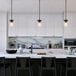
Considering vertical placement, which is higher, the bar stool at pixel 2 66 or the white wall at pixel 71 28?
the white wall at pixel 71 28

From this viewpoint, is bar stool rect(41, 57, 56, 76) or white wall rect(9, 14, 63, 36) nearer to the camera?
bar stool rect(41, 57, 56, 76)

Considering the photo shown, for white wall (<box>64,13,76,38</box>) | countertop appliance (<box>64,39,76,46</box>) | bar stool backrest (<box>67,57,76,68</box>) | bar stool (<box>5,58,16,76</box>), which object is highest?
white wall (<box>64,13,76,38</box>)

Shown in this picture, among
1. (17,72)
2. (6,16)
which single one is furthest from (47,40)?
(17,72)

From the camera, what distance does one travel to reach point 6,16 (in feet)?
22.6

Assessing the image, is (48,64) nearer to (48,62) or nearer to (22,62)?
(48,62)

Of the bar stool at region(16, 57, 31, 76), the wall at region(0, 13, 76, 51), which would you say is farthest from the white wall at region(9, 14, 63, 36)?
the bar stool at region(16, 57, 31, 76)

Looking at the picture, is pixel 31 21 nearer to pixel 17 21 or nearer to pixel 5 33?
pixel 17 21

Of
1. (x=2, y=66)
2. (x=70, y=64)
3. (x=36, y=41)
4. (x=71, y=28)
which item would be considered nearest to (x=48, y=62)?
(x=70, y=64)

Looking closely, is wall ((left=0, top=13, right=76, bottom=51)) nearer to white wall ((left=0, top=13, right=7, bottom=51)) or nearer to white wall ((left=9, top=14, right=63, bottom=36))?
white wall ((left=9, top=14, right=63, bottom=36))

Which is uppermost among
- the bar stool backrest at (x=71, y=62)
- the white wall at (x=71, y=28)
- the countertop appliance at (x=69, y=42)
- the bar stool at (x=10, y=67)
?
the white wall at (x=71, y=28)

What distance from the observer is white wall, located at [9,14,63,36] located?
6.98m

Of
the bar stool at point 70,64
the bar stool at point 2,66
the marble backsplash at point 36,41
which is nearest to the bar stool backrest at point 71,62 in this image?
the bar stool at point 70,64

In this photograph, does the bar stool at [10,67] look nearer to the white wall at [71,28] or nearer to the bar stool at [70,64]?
the bar stool at [70,64]

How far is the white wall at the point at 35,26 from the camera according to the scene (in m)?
6.98
